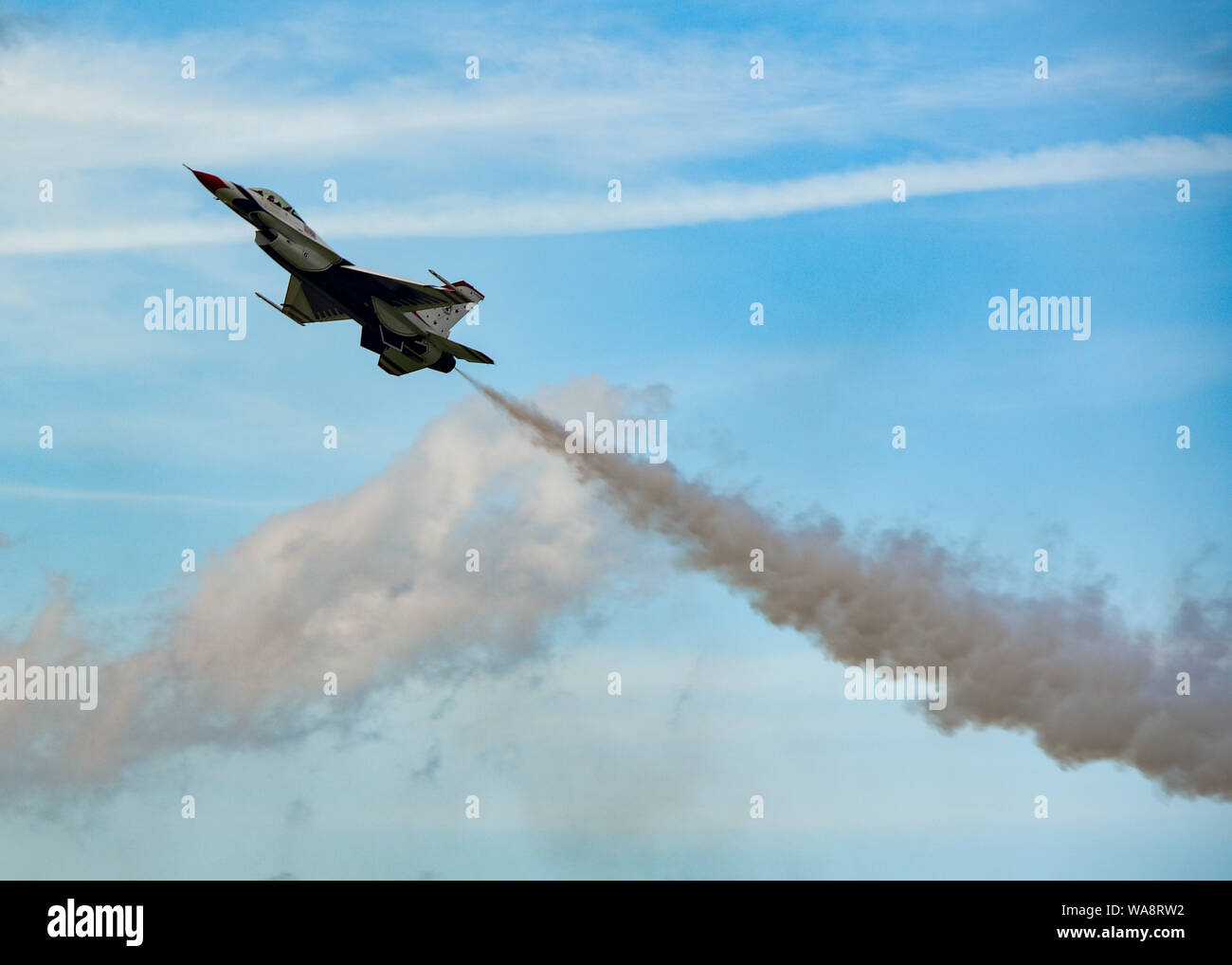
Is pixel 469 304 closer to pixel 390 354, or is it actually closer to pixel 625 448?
pixel 390 354

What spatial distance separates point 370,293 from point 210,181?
8707 millimetres

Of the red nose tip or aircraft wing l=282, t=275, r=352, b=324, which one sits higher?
the red nose tip

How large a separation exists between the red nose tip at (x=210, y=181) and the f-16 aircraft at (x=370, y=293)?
0.04 m

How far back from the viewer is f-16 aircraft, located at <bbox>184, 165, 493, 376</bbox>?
226 feet

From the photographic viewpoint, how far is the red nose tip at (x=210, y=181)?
68250 millimetres

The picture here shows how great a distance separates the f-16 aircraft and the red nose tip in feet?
0.14

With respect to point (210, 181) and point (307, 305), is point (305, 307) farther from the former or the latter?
point (210, 181)

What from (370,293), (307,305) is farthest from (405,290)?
(307,305)

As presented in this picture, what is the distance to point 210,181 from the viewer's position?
68.2m

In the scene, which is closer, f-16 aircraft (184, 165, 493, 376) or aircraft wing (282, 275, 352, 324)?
f-16 aircraft (184, 165, 493, 376)
